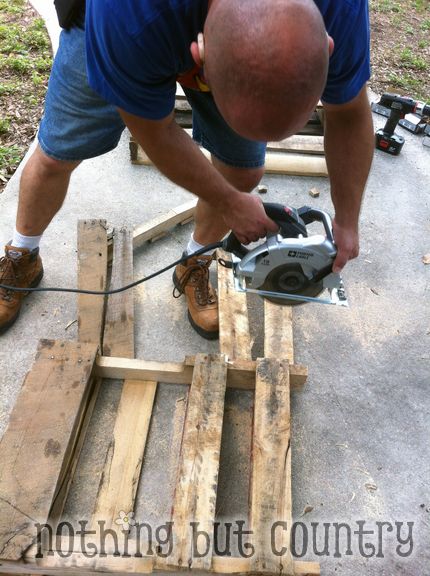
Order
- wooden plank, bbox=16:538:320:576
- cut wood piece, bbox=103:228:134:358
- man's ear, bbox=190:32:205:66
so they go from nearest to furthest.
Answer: man's ear, bbox=190:32:205:66 → wooden plank, bbox=16:538:320:576 → cut wood piece, bbox=103:228:134:358

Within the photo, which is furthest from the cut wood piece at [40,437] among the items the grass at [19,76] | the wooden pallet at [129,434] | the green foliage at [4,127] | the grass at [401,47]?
the grass at [401,47]

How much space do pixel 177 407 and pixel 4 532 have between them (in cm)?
77

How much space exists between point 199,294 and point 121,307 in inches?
14.6

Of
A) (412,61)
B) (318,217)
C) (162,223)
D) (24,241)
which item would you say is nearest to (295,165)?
(162,223)

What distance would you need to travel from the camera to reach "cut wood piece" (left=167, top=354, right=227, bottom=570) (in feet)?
4.45

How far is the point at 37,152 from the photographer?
1861mm

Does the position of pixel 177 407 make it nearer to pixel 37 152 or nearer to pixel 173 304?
pixel 173 304

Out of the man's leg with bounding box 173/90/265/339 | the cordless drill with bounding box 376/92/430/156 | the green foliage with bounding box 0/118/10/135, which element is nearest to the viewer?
the man's leg with bounding box 173/90/265/339

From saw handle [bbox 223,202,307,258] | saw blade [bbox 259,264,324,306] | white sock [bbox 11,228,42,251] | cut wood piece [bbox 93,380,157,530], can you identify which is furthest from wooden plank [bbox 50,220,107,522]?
saw handle [bbox 223,202,307,258]

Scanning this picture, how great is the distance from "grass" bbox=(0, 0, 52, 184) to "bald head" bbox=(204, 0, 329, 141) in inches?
95.1

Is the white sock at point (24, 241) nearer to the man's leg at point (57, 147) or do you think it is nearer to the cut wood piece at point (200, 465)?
the man's leg at point (57, 147)

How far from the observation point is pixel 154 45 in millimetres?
1123

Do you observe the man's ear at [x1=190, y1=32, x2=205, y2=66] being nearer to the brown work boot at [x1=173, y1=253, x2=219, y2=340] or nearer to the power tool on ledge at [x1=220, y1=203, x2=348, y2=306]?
the power tool on ledge at [x1=220, y1=203, x2=348, y2=306]

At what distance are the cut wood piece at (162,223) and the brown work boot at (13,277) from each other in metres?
0.56
